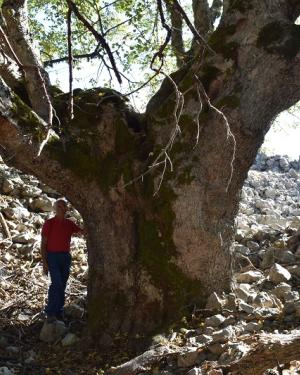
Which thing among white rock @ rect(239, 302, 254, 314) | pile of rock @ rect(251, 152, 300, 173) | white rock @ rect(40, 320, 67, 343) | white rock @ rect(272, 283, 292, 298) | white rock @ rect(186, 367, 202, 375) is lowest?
white rock @ rect(186, 367, 202, 375)

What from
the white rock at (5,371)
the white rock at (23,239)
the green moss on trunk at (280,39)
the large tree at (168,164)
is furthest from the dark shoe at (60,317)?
the green moss on trunk at (280,39)

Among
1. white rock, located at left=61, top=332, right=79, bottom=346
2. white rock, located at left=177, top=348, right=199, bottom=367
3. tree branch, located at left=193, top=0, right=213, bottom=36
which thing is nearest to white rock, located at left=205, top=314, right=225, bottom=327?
white rock, located at left=177, top=348, right=199, bottom=367

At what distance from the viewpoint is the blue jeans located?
17.4 feet

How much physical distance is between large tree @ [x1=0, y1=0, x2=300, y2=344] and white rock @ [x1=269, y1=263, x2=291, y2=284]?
0.62 meters

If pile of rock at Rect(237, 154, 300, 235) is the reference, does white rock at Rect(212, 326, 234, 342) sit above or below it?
below

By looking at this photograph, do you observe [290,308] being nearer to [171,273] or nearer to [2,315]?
[171,273]

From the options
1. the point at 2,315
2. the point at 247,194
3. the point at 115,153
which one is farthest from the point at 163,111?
the point at 247,194

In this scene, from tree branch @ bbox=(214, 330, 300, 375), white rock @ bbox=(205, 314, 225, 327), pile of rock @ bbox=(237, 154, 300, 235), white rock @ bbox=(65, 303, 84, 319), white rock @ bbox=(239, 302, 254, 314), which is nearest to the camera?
tree branch @ bbox=(214, 330, 300, 375)

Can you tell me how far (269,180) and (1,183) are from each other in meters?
7.24

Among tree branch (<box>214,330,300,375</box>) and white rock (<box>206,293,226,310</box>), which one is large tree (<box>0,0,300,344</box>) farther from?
tree branch (<box>214,330,300,375</box>)

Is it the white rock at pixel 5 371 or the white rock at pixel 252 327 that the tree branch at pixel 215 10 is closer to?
the white rock at pixel 252 327

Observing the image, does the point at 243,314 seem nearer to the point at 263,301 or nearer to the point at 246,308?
the point at 246,308

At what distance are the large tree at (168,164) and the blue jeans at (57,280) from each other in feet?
1.69

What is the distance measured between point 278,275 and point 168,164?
1520mm
